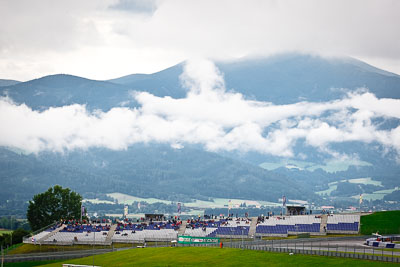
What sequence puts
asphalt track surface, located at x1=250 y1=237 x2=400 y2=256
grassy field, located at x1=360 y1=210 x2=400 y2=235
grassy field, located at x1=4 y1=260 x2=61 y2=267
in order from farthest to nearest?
grassy field, located at x1=360 y1=210 x2=400 y2=235 < grassy field, located at x1=4 y1=260 x2=61 y2=267 < asphalt track surface, located at x1=250 y1=237 x2=400 y2=256

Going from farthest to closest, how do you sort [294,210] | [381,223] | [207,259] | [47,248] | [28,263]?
[294,210] → [47,248] → [381,223] → [28,263] → [207,259]

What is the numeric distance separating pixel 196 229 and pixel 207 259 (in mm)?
46536

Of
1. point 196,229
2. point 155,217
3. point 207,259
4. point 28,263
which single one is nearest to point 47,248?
point 28,263

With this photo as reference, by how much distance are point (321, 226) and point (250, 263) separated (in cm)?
A: 4645

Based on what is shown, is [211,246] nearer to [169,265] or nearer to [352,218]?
[169,265]

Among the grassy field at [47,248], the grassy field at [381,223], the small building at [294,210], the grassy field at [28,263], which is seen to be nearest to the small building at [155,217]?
the grassy field at [47,248]

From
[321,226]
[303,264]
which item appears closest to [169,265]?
[303,264]

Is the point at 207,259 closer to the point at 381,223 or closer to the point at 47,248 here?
the point at 47,248

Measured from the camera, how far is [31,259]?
117438mm

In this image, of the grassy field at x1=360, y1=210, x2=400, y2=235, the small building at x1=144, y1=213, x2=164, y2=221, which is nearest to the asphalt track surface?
the grassy field at x1=360, y1=210, x2=400, y2=235

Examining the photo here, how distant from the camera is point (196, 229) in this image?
138375 millimetres

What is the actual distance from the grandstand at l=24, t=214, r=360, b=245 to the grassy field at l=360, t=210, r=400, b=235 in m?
1.84

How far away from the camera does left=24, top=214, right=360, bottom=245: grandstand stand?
129 meters

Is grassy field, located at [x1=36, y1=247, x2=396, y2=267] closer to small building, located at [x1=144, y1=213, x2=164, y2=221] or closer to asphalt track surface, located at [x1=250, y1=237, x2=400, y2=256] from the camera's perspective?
asphalt track surface, located at [x1=250, y1=237, x2=400, y2=256]
